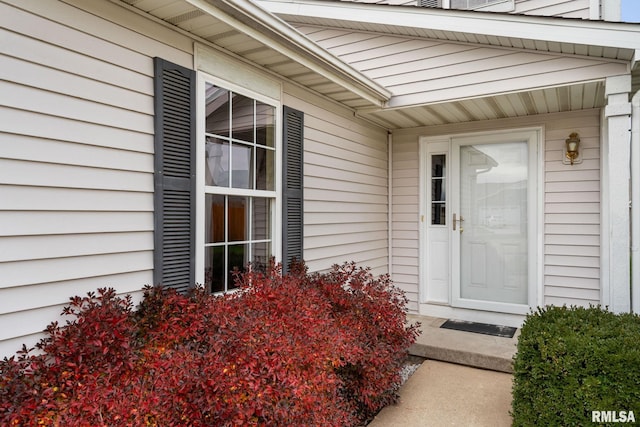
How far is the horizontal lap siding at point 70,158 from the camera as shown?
70.9 inches

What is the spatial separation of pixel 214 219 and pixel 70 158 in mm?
1010

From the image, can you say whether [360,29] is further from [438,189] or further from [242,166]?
[242,166]

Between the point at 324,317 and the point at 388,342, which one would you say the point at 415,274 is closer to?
the point at 388,342

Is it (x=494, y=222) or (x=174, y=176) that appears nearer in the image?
(x=174, y=176)

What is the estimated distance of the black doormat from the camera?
4.25 m

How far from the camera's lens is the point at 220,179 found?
2.84 m

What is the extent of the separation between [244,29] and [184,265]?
5.19ft

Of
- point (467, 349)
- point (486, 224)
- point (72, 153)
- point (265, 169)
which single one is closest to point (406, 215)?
point (486, 224)

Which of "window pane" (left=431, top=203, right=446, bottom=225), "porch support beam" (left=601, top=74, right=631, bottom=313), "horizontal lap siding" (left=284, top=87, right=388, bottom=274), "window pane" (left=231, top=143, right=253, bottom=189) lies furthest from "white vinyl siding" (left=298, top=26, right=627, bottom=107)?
"window pane" (left=231, top=143, right=253, bottom=189)

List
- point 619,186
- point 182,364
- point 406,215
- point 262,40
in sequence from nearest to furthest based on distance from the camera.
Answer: point 182,364 → point 262,40 → point 619,186 → point 406,215

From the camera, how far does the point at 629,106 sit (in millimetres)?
3141

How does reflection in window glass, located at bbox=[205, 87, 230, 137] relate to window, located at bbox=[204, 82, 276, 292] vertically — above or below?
above

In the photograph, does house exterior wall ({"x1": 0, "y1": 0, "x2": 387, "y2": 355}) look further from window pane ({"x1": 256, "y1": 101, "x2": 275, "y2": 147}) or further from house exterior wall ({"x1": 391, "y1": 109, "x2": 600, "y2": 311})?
house exterior wall ({"x1": 391, "y1": 109, "x2": 600, "y2": 311})

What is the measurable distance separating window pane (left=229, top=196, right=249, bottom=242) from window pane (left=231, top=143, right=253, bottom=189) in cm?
12
